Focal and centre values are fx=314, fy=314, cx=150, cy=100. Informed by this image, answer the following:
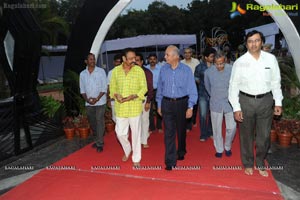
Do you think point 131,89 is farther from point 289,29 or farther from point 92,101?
point 289,29

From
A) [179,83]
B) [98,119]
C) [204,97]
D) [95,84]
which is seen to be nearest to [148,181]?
[179,83]

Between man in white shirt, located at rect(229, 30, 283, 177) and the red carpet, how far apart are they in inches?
20.0

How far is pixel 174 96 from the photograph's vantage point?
4395 mm

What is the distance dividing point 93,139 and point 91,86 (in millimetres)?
1520

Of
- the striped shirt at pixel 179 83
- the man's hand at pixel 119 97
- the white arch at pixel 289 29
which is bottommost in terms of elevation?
the man's hand at pixel 119 97

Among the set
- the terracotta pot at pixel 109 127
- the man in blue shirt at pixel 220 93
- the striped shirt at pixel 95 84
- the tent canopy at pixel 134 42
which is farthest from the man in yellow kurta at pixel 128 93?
the tent canopy at pixel 134 42

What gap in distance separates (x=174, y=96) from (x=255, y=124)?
45.4 inches

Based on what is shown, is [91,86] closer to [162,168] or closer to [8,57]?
[162,168]

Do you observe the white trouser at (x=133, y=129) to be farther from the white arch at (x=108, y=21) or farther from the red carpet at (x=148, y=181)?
the white arch at (x=108, y=21)

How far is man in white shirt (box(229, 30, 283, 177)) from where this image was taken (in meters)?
3.90

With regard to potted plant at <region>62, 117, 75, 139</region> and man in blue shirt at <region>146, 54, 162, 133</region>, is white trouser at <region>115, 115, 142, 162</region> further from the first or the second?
potted plant at <region>62, 117, 75, 139</region>

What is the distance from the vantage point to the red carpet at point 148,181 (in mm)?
3779

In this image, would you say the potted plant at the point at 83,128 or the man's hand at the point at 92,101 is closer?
the man's hand at the point at 92,101

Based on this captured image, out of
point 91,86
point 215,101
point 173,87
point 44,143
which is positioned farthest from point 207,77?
point 44,143
